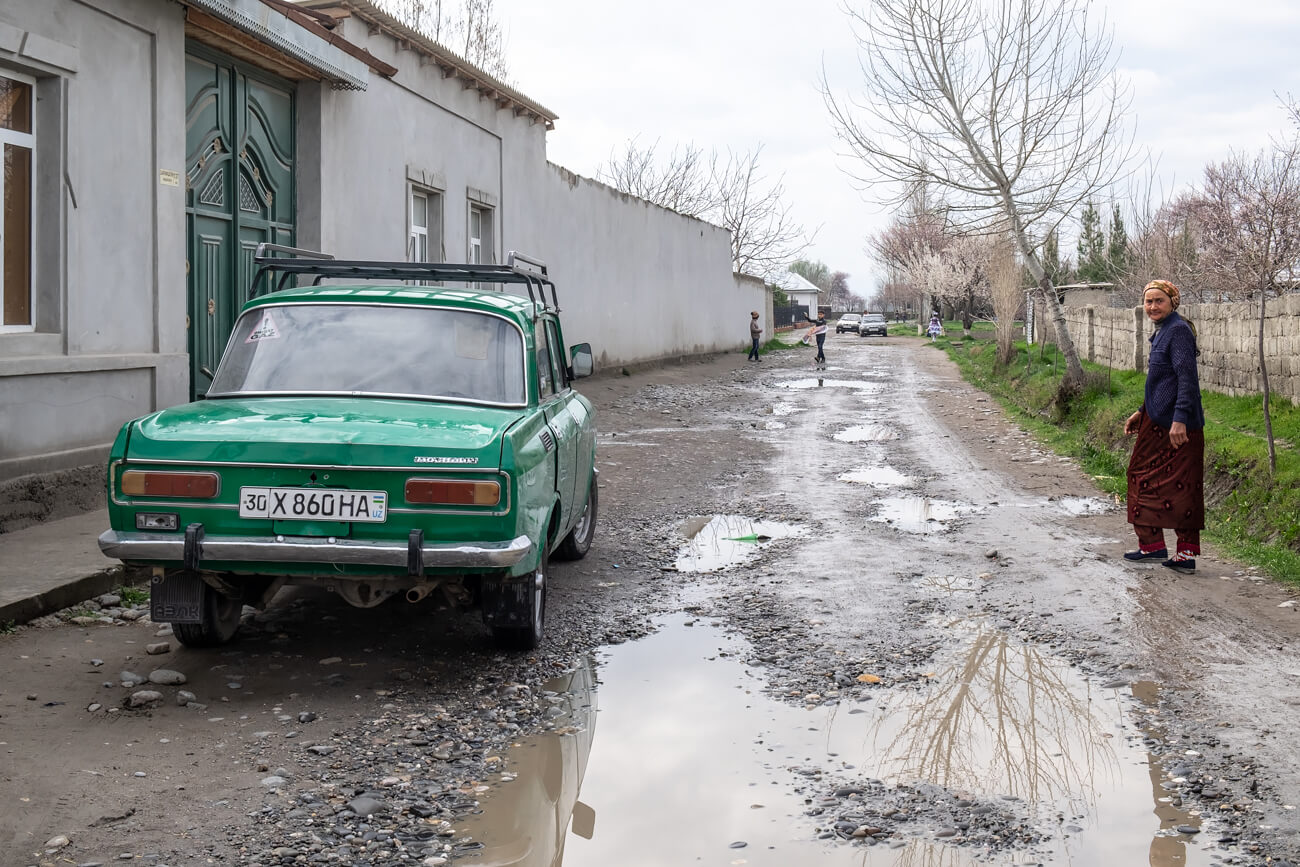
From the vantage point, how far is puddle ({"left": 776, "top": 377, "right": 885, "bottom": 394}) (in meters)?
24.9

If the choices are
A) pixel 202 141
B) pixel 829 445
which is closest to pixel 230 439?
pixel 202 141

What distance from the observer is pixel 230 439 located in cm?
508

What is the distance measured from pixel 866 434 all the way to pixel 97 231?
10.1m

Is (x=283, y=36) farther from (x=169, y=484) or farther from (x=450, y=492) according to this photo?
(x=450, y=492)

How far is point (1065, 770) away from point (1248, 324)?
10.5 metres

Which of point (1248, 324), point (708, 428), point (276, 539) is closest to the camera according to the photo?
point (276, 539)

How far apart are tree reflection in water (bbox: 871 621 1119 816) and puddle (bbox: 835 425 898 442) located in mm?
9828

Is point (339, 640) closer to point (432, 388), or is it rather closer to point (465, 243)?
point (432, 388)

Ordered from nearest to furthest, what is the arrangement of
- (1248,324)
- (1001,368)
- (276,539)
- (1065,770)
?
(1065,770), (276,539), (1248,324), (1001,368)

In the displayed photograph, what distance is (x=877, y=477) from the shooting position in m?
12.0

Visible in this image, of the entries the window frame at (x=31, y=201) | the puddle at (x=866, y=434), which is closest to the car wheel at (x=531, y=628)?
the window frame at (x=31, y=201)

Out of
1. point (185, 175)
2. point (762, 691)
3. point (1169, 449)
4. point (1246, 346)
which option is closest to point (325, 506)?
point (762, 691)

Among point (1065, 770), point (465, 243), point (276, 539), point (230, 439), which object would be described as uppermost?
point (465, 243)

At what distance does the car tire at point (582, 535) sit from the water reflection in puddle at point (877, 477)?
13.5 feet
